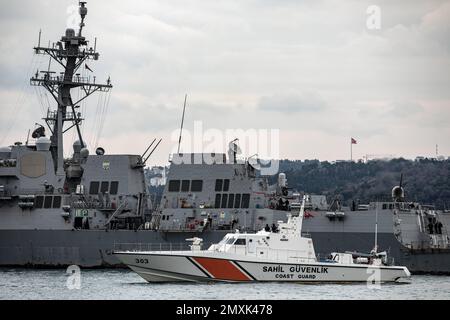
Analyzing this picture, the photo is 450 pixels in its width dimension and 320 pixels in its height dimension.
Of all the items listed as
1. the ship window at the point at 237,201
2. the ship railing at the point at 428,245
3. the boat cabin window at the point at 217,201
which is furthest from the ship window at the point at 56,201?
the ship railing at the point at 428,245

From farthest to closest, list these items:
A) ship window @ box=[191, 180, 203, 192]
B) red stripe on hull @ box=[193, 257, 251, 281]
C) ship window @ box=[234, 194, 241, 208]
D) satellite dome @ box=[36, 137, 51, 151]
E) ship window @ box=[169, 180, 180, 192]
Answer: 1. satellite dome @ box=[36, 137, 51, 151]
2. ship window @ box=[169, 180, 180, 192]
3. ship window @ box=[191, 180, 203, 192]
4. ship window @ box=[234, 194, 241, 208]
5. red stripe on hull @ box=[193, 257, 251, 281]

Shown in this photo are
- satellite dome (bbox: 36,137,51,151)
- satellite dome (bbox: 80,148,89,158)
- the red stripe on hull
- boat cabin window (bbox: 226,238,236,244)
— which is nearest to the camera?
the red stripe on hull

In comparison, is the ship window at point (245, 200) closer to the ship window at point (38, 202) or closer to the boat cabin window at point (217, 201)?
the boat cabin window at point (217, 201)

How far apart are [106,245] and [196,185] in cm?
559

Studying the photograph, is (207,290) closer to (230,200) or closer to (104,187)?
(230,200)

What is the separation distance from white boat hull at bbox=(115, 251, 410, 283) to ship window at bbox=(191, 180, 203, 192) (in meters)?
14.5

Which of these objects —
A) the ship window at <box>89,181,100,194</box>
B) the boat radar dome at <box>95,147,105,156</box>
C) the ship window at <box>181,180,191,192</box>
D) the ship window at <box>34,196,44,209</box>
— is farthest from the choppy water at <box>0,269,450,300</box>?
the boat radar dome at <box>95,147,105,156</box>

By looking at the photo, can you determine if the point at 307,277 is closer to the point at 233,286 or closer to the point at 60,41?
the point at 233,286

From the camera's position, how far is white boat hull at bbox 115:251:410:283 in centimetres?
4209

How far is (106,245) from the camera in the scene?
57.7 metres

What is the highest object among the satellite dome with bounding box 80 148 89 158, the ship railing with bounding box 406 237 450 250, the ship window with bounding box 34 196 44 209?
the satellite dome with bounding box 80 148 89 158

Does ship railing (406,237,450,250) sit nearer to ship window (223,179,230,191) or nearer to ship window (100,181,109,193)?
ship window (223,179,230,191)

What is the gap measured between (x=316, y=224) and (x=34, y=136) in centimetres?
1667

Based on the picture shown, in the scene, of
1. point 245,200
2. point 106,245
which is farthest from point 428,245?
point 106,245
